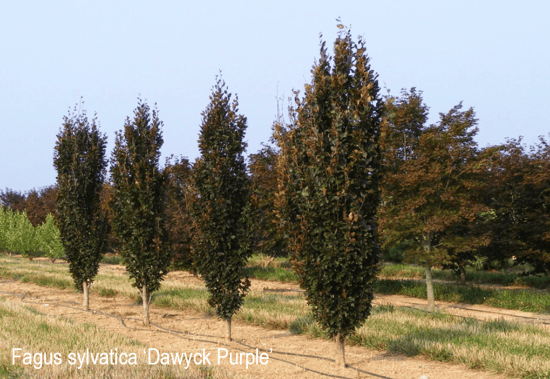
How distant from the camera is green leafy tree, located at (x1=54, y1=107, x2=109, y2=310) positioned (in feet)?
55.0

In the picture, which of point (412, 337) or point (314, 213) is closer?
point (314, 213)

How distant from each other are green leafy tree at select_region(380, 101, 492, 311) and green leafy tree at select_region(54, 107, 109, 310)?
1025cm

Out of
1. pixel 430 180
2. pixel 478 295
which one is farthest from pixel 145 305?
pixel 478 295

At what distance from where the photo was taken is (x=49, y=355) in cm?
846

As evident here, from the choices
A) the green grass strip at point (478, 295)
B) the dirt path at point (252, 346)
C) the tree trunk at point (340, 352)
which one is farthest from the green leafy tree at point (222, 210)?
the green grass strip at point (478, 295)

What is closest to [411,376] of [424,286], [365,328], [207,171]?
[365,328]

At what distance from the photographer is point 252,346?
1095cm

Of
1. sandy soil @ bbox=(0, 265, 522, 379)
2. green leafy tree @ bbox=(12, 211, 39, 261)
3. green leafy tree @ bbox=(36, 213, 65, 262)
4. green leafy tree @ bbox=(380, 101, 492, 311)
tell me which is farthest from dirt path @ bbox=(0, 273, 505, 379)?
green leafy tree @ bbox=(12, 211, 39, 261)

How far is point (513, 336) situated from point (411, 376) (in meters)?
3.27

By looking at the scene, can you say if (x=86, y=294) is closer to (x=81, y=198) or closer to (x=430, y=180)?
(x=81, y=198)

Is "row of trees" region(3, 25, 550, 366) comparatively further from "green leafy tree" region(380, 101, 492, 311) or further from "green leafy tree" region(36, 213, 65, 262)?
"green leafy tree" region(36, 213, 65, 262)

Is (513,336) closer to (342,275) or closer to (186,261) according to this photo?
(342,275)

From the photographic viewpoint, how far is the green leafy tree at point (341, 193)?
339 inches

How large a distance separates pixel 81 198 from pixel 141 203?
4.47 m
